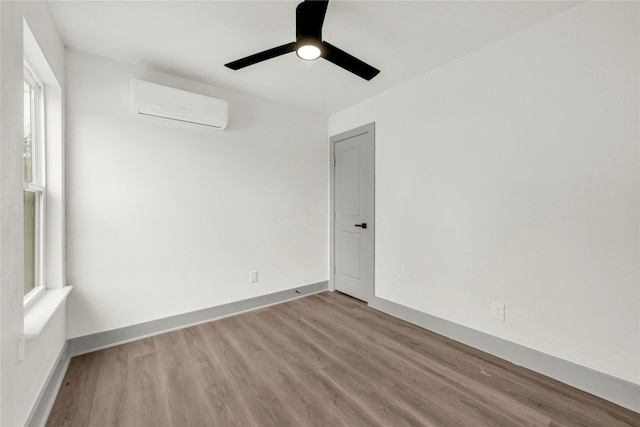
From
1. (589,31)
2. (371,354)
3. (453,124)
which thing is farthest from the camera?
(453,124)

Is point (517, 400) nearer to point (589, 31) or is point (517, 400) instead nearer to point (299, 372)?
point (299, 372)

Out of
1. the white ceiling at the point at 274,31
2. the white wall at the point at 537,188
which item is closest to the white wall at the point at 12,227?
the white ceiling at the point at 274,31

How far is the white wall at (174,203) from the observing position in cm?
226

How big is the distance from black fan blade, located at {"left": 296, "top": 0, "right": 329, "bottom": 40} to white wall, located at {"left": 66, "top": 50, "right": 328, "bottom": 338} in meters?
1.68

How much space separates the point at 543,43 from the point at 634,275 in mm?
1654

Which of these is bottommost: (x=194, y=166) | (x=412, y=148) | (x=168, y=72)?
(x=194, y=166)

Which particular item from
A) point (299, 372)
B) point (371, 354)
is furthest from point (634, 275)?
point (299, 372)

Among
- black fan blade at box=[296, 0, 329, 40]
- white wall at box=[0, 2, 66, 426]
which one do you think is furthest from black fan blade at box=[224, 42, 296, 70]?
white wall at box=[0, 2, 66, 426]

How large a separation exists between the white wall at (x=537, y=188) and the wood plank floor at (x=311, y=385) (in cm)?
41

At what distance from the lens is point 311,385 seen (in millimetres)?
1834

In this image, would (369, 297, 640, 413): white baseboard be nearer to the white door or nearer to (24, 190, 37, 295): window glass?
the white door

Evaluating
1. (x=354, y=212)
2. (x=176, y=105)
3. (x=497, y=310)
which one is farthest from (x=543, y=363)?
(x=176, y=105)

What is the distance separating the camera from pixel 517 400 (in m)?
1.68

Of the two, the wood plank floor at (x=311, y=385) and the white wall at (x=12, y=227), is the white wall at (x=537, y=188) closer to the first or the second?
the wood plank floor at (x=311, y=385)
